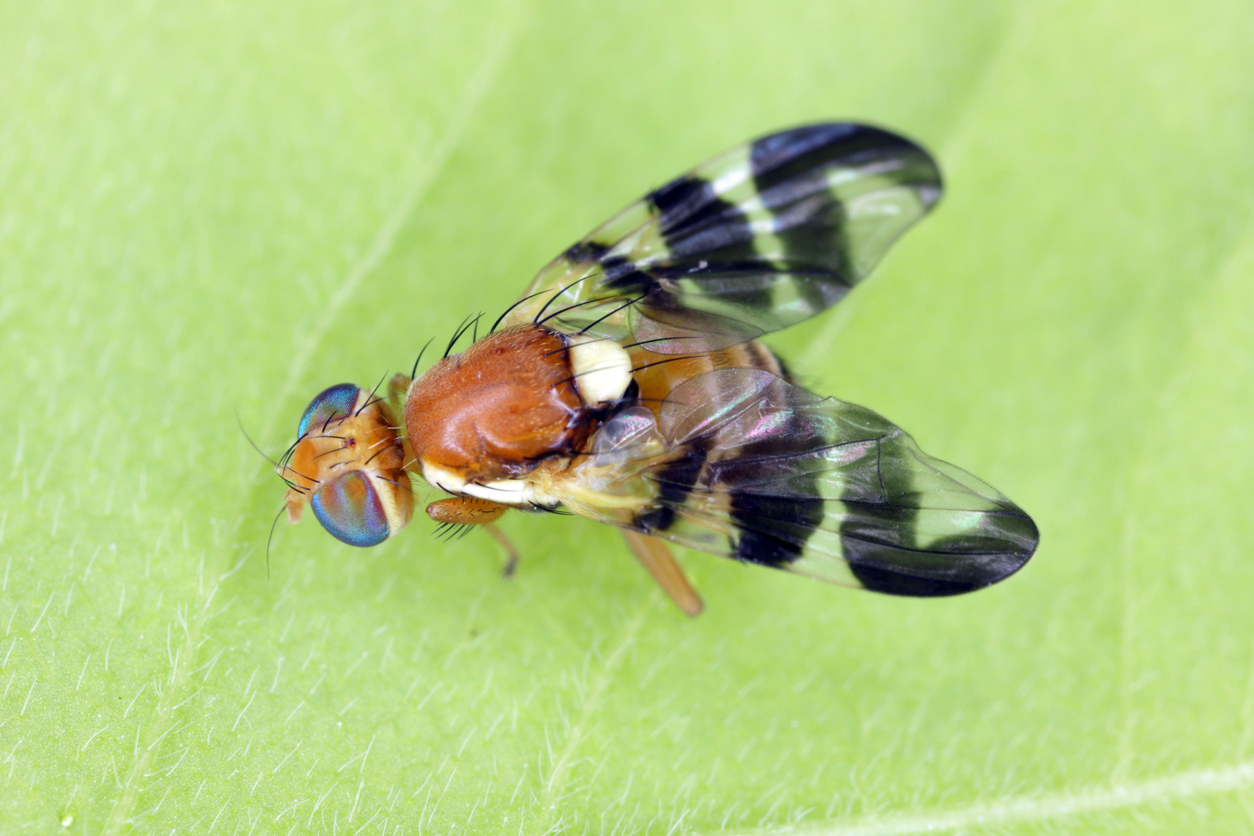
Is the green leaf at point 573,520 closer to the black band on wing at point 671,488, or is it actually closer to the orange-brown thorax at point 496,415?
the black band on wing at point 671,488

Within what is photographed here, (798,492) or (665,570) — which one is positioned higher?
(798,492)

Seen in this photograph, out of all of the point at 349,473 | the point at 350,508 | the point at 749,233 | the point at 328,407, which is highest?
the point at 749,233

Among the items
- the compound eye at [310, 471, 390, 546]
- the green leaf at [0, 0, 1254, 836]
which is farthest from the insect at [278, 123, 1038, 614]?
the green leaf at [0, 0, 1254, 836]

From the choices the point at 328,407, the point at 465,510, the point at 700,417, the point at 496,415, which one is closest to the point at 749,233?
the point at 700,417

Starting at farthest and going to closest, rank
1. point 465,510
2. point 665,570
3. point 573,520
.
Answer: point 573,520, point 665,570, point 465,510

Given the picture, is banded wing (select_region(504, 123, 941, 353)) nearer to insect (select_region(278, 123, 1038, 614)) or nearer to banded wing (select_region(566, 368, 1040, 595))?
insect (select_region(278, 123, 1038, 614))

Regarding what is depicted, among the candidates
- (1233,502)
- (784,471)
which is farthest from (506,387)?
(1233,502)

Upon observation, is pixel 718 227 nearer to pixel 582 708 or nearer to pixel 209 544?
pixel 582 708

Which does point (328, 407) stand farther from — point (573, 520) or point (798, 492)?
point (798, 492)

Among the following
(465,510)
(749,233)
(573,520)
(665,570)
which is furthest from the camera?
(573,520)
